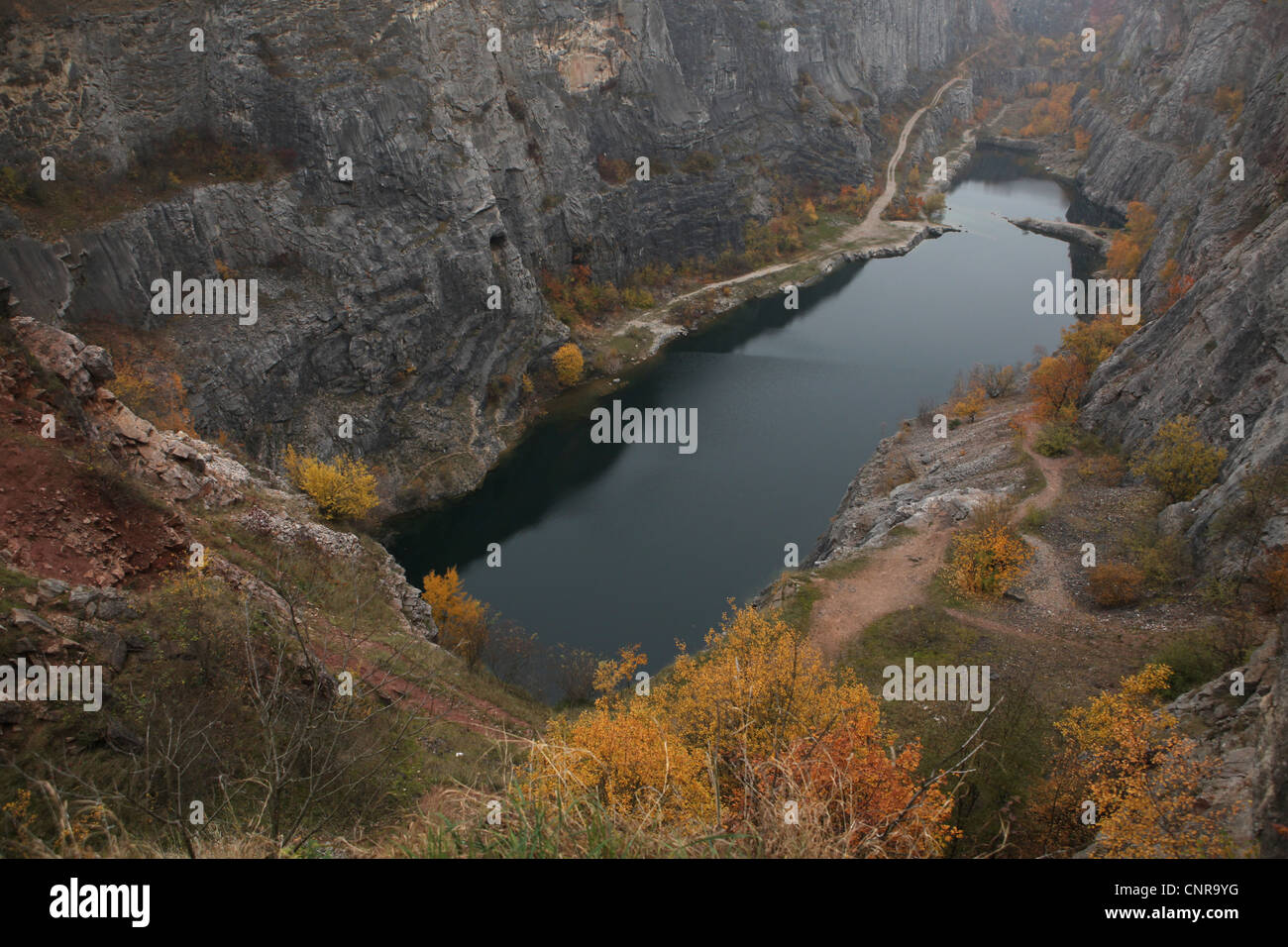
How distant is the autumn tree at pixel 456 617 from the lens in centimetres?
3438

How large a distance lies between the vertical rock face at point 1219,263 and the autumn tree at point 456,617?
29.0 meters

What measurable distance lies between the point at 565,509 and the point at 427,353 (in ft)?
50.4

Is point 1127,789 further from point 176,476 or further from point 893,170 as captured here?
point 893,170

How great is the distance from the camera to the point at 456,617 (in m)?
37.3

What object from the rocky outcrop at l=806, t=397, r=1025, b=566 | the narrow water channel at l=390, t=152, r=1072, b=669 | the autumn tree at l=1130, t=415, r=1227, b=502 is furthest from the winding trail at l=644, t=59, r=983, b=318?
the autumn tree at l=1130, t=415, r=1227, b=502

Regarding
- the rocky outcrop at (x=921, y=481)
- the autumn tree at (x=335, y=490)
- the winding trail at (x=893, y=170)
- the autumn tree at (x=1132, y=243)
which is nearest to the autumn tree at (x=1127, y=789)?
the rocky outcrop at (x=921, y=481)

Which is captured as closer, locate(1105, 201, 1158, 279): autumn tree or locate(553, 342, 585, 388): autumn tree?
locate(553, 342, 585, 388): autumn tree

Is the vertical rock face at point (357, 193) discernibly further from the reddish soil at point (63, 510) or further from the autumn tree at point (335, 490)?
the reddish soil at point (63, 510)

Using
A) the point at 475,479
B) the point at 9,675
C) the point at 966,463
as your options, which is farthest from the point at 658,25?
the point at 9,675

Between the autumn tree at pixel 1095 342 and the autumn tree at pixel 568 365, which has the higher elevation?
the autumn tree at pixel 568 365

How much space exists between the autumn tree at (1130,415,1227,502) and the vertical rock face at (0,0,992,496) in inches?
1535

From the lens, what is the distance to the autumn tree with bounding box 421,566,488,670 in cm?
3438

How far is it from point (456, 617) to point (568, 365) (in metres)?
31.8

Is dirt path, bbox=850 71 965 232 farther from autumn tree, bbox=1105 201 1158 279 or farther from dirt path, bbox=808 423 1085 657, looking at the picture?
dirt path, bbox=808 423 1085 657
